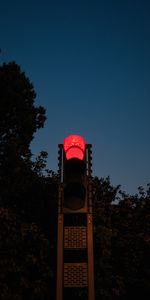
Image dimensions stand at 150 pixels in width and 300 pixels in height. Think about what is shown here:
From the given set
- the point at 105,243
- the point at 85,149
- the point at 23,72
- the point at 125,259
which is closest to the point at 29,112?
the point at 23,72

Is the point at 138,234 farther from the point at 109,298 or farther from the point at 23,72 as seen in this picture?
the point at 23,72

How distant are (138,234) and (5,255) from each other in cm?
890

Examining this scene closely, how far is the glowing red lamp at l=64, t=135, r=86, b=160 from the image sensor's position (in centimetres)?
353

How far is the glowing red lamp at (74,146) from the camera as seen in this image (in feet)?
11.6

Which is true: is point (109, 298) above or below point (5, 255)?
below

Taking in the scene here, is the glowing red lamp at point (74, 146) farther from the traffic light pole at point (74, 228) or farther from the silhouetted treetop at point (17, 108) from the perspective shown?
the silhouetted treetop at point (17, 108)

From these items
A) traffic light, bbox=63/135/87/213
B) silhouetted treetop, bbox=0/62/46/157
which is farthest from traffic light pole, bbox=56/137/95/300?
silhouetted treetop, bbox=0/62/46/157

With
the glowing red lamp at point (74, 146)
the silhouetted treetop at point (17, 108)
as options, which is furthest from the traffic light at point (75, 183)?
the silhouetted treetop at point (17, 108)

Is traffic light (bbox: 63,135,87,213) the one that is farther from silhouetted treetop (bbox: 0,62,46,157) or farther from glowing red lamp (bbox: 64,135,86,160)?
silhouetted treetop (bbox: 0,62,46,157)

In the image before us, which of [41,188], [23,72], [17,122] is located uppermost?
[23,72]

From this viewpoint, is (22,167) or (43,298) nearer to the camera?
(43,298)

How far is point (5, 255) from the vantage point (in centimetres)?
862

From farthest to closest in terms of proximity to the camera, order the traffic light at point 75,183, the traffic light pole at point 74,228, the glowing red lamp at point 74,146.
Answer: the glowing red lamp at point 74,146 < the traffic light at point 75,183 < the traffic light pole at point 74,228

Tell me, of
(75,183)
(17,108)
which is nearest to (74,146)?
(75,183)
